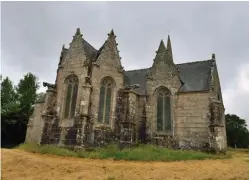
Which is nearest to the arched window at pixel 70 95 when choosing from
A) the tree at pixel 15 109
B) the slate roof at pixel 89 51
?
the slate roof at pixel 89 51

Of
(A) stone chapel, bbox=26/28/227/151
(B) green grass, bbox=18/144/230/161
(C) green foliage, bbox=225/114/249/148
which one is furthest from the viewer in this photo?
(C) green foliage, bbox=225/114/249/148

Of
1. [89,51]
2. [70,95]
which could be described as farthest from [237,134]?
[70,95]

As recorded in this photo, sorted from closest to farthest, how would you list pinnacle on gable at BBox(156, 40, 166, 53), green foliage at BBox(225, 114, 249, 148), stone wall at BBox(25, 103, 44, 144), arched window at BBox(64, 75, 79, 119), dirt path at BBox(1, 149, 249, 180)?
1. dirt path at BBox(1, 149, 249, 180)
2. arched window at BBox(64, 75, 79, 119)
3. pinnacle on gable at BBox(156, 40, 166, 53)
4. stone wall at BBox(25, 103, 44, 144)
5. green foliage at BBox(225, 114, 249, 148)

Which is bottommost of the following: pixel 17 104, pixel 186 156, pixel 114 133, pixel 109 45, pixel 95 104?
pixel 186 156

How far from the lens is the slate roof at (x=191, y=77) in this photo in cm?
2102

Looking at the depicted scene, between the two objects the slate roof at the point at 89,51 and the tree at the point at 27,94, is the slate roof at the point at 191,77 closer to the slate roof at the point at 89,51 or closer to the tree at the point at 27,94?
the slate roof at the point at 89,51

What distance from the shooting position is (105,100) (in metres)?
19.6

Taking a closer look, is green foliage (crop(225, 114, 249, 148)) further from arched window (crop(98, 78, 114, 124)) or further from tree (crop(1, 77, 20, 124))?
tree (crop(1, 77, 20, 124))

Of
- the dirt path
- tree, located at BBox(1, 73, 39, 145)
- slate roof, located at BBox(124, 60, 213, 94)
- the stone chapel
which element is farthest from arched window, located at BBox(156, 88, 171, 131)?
tree, located at BBox(1, 73, 39, 145)

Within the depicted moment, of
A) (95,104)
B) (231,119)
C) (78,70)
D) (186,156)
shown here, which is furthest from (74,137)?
(231,119)

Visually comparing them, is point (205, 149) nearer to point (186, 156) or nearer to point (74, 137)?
point (186, 156)

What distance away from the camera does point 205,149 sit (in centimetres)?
1861

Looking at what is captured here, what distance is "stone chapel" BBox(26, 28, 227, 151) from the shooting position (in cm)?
1838

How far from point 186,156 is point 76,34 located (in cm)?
1327
